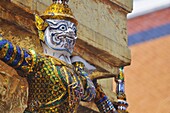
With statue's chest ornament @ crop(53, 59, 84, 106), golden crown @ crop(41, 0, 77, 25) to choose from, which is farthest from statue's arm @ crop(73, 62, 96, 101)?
golden crown @ crop(41, 0, 77, 25)

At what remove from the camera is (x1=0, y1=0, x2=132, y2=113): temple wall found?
15.2ft

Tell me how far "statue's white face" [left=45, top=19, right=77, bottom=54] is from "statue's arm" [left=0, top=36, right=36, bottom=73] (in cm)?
14

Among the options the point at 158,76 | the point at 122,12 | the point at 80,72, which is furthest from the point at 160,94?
the point at 80,72

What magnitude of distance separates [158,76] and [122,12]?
329cm

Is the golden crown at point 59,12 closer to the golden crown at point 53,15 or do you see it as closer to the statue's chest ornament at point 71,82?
the golden crown at point 53,15

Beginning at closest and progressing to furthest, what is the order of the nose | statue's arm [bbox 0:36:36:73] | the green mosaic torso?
statue's arm [bbox 0:36:36:73] < the green mosaic torso < the nose

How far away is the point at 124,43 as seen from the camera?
5.27 meters

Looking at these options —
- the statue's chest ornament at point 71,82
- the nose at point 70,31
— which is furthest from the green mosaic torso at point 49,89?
the nose at point 70,31

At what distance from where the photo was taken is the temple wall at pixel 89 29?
15.2ft

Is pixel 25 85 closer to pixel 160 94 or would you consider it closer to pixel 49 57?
pixel 49 57

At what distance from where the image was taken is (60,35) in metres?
4.55

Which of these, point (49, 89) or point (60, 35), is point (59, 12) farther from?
point (49, 89)

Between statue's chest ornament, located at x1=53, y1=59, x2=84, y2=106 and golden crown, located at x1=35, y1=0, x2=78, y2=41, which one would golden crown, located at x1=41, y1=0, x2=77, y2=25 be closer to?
golden crown, located at x1=35, y1=0, x2=78, y2=41

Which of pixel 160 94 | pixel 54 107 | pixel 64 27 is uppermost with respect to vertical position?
pixel 160 94
